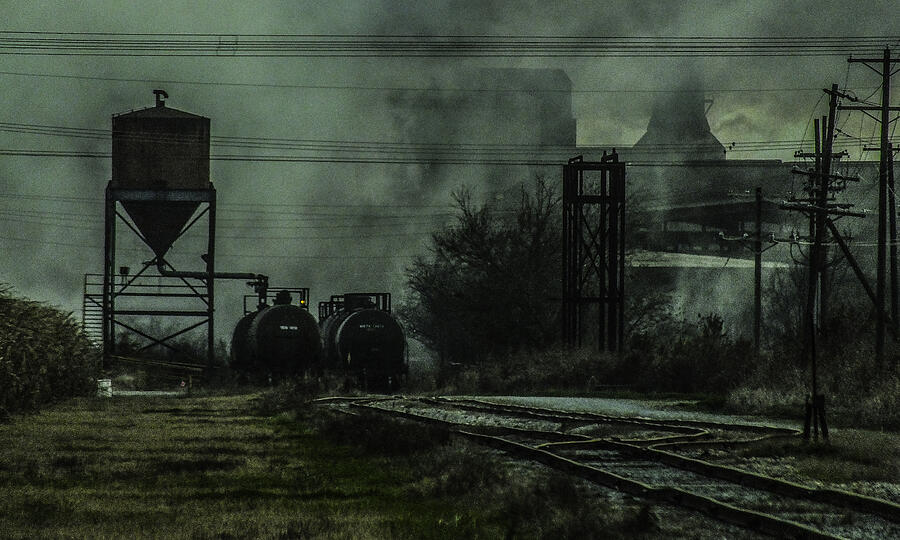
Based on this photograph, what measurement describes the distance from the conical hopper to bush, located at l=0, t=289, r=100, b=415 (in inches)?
339

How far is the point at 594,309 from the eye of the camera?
40.3m

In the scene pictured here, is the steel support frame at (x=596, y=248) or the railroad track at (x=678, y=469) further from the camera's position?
the steel support frame at (x=596, y=248)

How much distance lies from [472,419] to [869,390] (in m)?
6.92

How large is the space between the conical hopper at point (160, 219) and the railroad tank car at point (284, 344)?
206 inches

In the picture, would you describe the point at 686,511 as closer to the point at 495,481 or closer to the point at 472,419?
the point at 495,481

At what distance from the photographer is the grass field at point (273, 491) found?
654 cm

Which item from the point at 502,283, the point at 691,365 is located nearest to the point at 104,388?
the point at 502,283

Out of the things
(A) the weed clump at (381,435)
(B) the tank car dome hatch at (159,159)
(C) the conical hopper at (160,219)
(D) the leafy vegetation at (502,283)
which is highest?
(B) the tank car dome hatch at (159,159)

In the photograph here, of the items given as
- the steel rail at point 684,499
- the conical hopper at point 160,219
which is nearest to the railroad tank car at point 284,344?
the conical hopper at point 160,219

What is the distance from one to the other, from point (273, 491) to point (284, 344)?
2319 centimetres

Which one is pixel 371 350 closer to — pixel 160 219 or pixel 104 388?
pixel 104 388

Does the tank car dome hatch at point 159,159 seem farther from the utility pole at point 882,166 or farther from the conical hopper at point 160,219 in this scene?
the utility pole at point 882,166

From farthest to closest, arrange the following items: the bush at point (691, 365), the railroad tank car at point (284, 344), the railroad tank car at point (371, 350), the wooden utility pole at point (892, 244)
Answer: the railroad tank car at point (371, 350), the railroad tank car at point (284, 344), the wooden utility pole at point (892, 244), the bush at point (691, 365)

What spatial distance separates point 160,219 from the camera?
34938 mm
